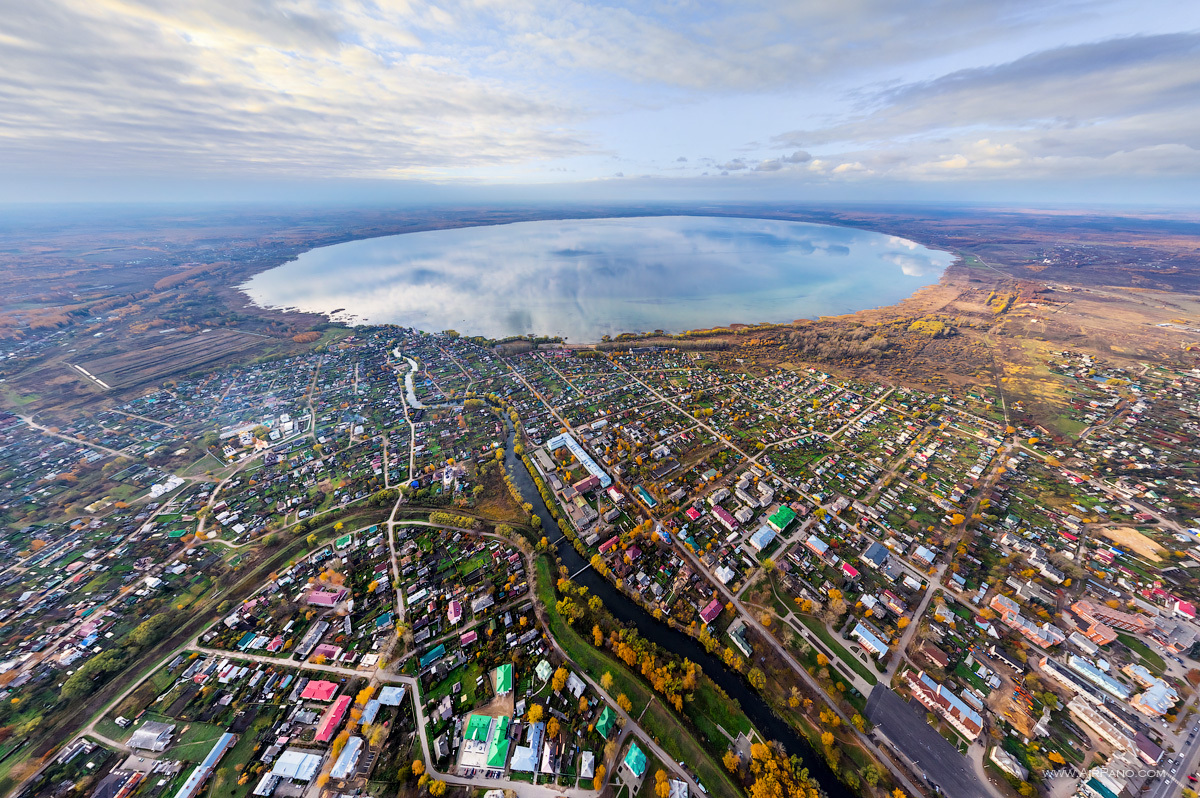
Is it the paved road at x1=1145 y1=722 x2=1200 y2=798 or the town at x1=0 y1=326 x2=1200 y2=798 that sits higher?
the town at x1=0 y1=326 x2=1200 y2=798

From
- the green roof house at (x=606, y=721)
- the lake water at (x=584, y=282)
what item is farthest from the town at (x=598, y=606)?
the lake water at (x=584, y=282)

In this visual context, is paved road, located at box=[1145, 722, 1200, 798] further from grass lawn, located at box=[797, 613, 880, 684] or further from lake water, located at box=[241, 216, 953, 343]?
lake water, located at box=[241, 216, 953, 343]

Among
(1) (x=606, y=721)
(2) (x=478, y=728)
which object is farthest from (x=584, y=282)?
(2) (x=478, y=728)

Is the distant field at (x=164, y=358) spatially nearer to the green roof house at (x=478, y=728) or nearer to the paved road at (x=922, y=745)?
the green roof house at (x=478, y=728)

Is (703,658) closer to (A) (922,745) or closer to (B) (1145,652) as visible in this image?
(A) (922,745)

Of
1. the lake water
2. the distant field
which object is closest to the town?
the distant field

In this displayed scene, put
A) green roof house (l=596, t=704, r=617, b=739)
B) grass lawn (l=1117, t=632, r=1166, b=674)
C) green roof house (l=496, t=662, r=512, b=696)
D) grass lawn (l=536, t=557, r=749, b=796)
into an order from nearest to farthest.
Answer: grass lawn (l=536, t=557, r=749, b=796) < green roof house (l=596, t=704, r=617, b=739) < green roof house (l=496, t=662, r=512, b=696) < grass lawn (l=1117, t=632, r=1166, b=674)

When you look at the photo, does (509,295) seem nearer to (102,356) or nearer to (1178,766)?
(102,356)
